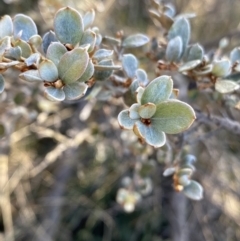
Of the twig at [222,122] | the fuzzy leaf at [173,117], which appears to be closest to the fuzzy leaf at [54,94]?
the fuzzy leaf at [173,117]

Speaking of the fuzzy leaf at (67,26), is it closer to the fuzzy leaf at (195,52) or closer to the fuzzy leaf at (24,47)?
the fuzzy leaf at (24,47)

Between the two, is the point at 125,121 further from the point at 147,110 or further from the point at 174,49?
the point at 174,49

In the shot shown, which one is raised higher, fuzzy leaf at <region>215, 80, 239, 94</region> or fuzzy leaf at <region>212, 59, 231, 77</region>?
fuzzy leaf at <region>212, 59, 231, 77</region>

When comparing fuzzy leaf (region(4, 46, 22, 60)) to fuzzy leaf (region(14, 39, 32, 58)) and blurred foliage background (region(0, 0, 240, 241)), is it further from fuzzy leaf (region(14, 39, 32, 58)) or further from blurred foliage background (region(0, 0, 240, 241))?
blurred foliage background (region(0, 0, 240, 241))

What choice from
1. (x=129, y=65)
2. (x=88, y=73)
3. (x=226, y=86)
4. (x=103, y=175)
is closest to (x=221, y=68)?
(x=226, y=86)

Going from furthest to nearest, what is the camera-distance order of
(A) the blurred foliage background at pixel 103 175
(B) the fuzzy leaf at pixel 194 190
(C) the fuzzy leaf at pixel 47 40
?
(A) the blurred foliage background at pixel 103 175 < (B) the fuzzy leaf at pixel 194 190 < (C) the fuzzy leaf at pixel 47 40

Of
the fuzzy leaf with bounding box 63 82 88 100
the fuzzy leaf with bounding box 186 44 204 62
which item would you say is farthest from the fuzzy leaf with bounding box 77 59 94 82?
the fuzzy leaf with bounding box 186 44 204 62
